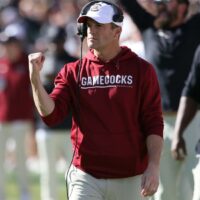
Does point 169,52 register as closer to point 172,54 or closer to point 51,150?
point 172,54

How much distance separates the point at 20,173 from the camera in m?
14.9

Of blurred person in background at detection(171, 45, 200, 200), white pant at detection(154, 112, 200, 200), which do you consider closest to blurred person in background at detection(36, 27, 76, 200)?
white pant at detection(154, 112, 200, 200)

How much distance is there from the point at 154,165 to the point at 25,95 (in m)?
8.24

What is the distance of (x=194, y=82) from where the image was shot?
844 cm

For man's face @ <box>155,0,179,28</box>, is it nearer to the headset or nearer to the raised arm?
the headset

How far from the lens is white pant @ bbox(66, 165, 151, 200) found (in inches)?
289

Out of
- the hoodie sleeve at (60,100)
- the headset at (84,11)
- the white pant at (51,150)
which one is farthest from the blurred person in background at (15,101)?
the headset at (84,11)

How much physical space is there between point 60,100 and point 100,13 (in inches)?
26.1

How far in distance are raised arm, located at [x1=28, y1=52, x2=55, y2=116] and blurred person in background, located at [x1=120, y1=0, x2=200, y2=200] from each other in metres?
2.15

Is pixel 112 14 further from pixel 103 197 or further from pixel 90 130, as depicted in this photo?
pixel 103 197

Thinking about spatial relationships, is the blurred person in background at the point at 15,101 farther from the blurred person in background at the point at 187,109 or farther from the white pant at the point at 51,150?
the blurred person in background at the point at 187,109

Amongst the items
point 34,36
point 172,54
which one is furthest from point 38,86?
point 34,36

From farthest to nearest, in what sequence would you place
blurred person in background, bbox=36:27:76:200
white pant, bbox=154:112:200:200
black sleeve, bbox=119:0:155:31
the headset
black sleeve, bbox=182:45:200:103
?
blurred person in background, bbox=36:27:76:200 → black sleeve, bbox=119:0:155:31 → white pant, bbox=154:112:200:200 → black sleeve, bbox=182:45:200:103 → the headset

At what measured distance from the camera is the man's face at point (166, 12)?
372 inches
